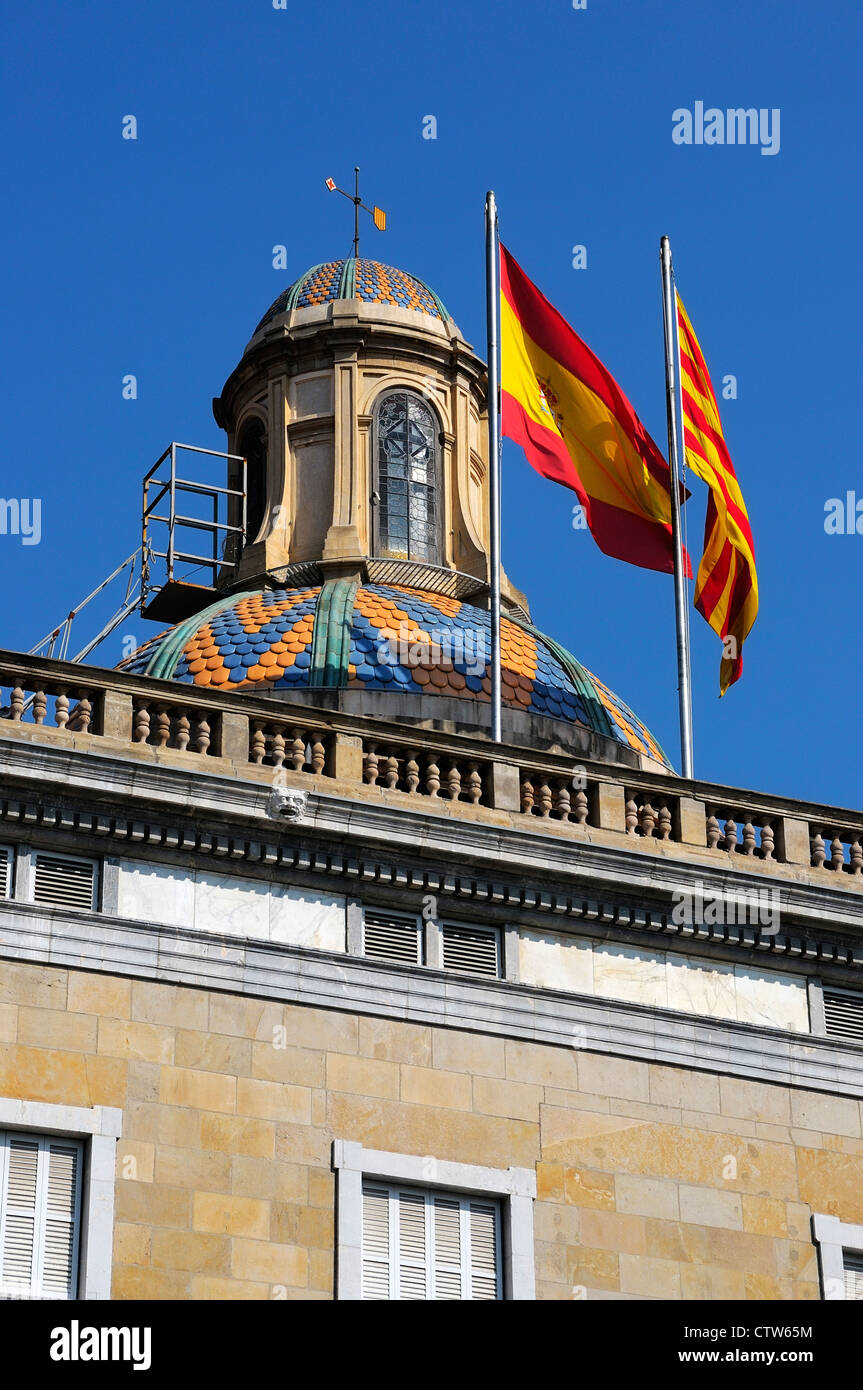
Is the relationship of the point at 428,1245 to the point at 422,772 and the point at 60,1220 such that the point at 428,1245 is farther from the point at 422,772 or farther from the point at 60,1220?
the point at 422,772

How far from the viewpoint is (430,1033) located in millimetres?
27469

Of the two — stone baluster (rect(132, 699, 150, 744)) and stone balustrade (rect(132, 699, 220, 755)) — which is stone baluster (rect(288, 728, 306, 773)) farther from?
stone baluster (rect(132, 699, 150, 744))

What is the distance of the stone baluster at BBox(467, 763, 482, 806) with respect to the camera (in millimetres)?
29125

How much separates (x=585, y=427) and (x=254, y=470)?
16.1 m

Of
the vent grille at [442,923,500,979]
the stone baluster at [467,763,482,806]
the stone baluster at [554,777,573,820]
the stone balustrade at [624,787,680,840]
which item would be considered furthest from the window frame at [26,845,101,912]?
the stone balustrade at [624,787,680,840]

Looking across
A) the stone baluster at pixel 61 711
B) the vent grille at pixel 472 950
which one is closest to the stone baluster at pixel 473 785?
the vent grille at pixel 472 950

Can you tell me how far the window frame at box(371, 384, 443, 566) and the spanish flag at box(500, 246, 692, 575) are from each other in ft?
40.4

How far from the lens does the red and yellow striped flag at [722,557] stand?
121 ft

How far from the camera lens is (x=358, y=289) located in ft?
170

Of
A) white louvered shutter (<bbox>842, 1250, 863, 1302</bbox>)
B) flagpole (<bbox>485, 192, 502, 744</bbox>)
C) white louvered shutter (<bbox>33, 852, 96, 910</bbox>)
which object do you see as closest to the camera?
white louvered shutter (<bbox>33, 852, 96, 910</bbox>)

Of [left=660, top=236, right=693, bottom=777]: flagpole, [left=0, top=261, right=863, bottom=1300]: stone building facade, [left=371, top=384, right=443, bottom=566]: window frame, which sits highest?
[left=371, top=384, right=443, bottom=566]: window frame
